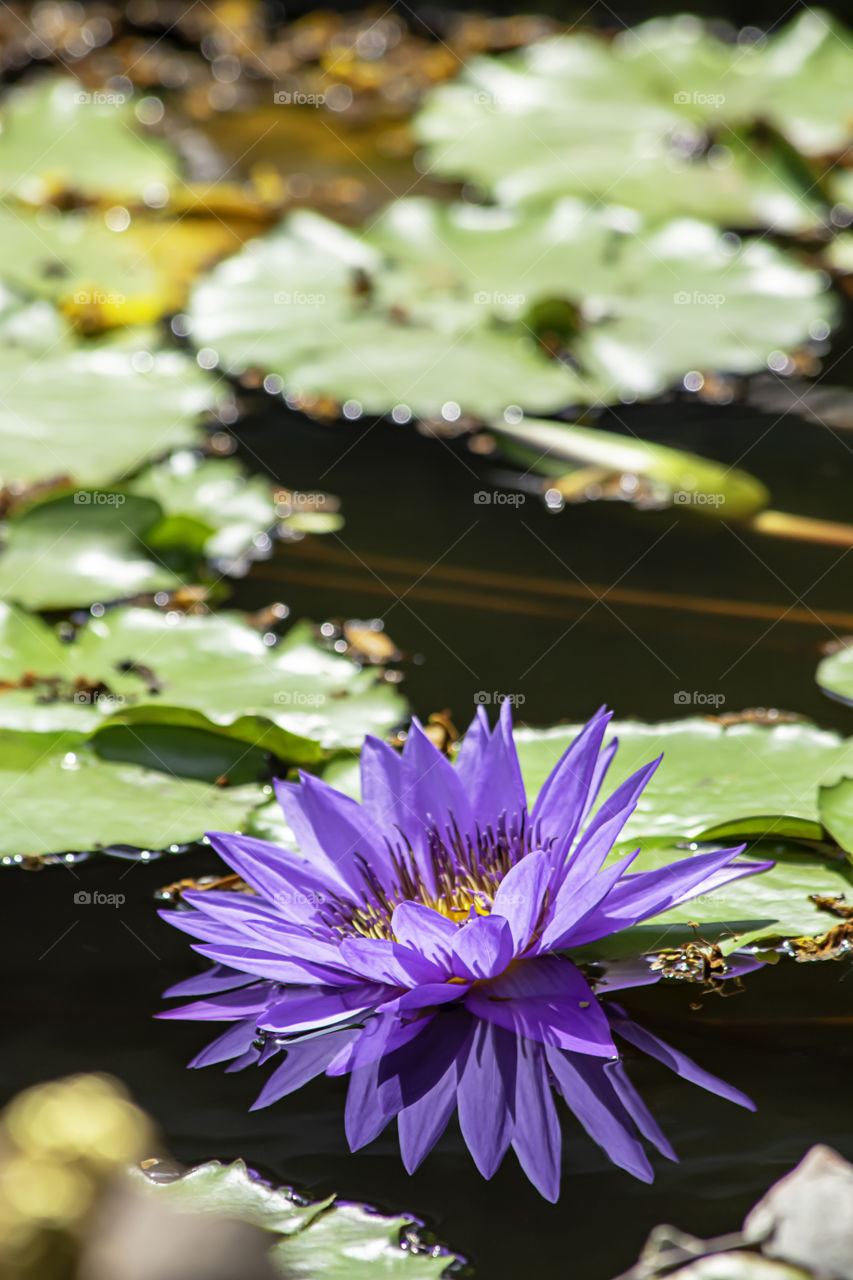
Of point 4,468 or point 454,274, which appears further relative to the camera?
point 454,274

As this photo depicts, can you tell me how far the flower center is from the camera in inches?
60.9

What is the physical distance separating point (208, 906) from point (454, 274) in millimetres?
2378

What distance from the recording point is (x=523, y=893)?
54.9 inches

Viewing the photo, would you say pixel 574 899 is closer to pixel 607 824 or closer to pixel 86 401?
pixel 607 824

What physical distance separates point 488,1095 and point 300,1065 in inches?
9.0

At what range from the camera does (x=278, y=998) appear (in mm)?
1541

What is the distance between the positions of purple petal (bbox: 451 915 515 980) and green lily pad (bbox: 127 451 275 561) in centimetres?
134

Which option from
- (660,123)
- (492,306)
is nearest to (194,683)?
(492,306)

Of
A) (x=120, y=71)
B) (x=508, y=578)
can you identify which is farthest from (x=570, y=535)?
(x=120, y=71)

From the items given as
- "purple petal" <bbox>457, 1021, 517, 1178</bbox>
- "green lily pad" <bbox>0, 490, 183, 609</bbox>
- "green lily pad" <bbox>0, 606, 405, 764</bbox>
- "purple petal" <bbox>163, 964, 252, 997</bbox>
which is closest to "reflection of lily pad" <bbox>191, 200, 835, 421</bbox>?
"green lily pad" <bbox>0, 490, 183, 609</bbox>

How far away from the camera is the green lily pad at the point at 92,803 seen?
1852mm

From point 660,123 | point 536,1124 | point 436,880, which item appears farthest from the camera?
point 660,123

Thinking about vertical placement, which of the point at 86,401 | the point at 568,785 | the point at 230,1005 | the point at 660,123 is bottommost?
the point at 230,1005

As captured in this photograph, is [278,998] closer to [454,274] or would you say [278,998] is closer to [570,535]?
[570,535]
